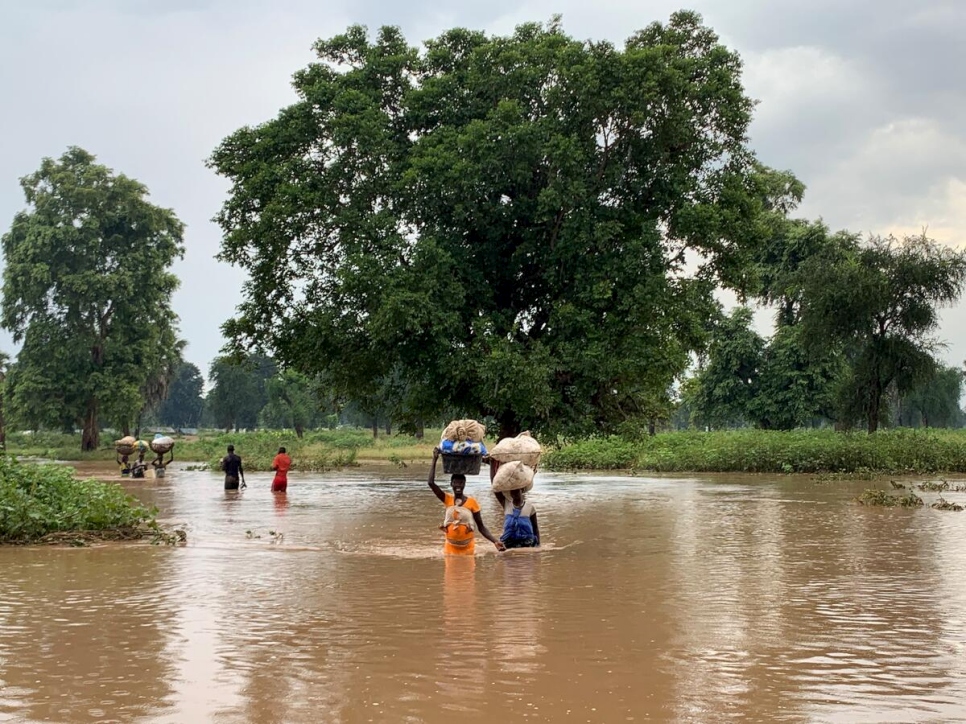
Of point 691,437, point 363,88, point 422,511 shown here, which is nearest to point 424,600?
point 422,511

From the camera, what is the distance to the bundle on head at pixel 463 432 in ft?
48.4

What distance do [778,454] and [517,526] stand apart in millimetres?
25248

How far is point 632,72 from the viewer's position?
24.6 metres

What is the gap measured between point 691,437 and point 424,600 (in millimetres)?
39315

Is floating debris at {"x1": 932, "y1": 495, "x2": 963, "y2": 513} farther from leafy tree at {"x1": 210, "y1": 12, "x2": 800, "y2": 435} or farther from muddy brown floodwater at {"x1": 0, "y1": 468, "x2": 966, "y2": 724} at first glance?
leafy tree at {"x1": 210, "y1": 12, "x2": 800, "y2": 435}

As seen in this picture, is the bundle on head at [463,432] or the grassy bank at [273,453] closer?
the bundle on head at [463,432]

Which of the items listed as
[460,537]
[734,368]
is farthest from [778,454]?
[460,537]

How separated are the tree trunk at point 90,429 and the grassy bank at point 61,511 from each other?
4305 cm

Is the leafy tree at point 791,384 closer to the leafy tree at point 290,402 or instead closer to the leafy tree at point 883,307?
the leafy tree at point 883,307

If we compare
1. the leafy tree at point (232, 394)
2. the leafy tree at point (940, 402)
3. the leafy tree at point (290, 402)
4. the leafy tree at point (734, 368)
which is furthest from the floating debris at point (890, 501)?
the leafy tree at point (232, 394)

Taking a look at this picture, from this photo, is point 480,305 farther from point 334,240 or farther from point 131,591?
point 131,591

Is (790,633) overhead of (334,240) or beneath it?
beneath

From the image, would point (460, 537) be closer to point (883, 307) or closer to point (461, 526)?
point (461, 526)

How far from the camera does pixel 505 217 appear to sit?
88.3ft
